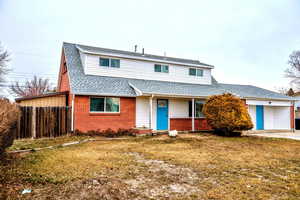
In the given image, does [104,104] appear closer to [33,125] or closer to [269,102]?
[33,125]

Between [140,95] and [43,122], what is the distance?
585 cm

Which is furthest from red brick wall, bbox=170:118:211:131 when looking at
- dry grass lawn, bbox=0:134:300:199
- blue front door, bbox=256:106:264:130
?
dry grass lawn, bbox=0:134:300:199

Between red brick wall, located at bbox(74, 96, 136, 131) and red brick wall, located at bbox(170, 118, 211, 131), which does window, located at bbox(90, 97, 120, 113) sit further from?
red brick wall, located at bbox(170, 118, 211, 131)

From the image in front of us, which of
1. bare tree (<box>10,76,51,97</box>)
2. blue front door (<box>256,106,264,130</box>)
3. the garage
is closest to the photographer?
the garage

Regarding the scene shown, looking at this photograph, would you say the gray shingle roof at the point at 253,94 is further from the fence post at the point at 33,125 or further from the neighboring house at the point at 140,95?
the fence post at the point at 33,125

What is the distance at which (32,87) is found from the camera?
124 ft

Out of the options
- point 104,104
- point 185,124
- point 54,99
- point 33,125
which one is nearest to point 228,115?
point 185,124

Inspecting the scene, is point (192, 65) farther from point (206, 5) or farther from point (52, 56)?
point (52, 56)

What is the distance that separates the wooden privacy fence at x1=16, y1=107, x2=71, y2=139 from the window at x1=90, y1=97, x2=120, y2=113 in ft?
4.80

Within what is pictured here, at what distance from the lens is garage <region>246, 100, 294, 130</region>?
57.5 feet

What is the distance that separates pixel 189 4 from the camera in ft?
50.1

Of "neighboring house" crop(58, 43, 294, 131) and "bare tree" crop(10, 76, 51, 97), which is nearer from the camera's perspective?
"neighboring house" crop(58, 43, 294, 131)

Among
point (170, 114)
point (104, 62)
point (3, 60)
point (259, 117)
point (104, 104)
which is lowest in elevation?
point (259, 117)

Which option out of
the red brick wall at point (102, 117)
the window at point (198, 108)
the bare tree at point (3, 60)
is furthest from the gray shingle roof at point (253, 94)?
the bare tree at point (3, 60)
